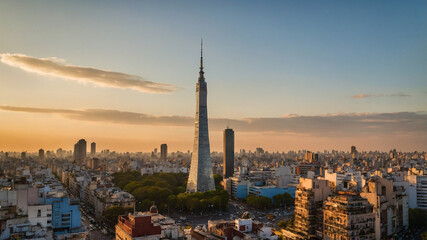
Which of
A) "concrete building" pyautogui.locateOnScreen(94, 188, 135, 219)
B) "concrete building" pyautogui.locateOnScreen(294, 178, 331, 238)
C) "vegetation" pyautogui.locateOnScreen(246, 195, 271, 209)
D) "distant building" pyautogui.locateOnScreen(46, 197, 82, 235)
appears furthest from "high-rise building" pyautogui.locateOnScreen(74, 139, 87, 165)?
"concrete building" pyautogui.locateOnScreen(294, 178, 331, 238)

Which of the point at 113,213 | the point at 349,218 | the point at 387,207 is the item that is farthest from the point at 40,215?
the point at 387,207

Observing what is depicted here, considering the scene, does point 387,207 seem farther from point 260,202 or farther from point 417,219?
point 260,202

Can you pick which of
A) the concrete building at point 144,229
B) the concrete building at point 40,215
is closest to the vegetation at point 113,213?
the concrete building at point 40,215

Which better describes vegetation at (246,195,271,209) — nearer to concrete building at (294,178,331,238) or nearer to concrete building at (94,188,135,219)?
concrete building at (94,188,135,219)

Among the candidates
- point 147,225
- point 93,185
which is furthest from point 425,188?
point 93,185

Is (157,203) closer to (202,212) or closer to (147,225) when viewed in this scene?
(202,212)

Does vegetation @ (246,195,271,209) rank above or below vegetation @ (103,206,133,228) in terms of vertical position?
below
